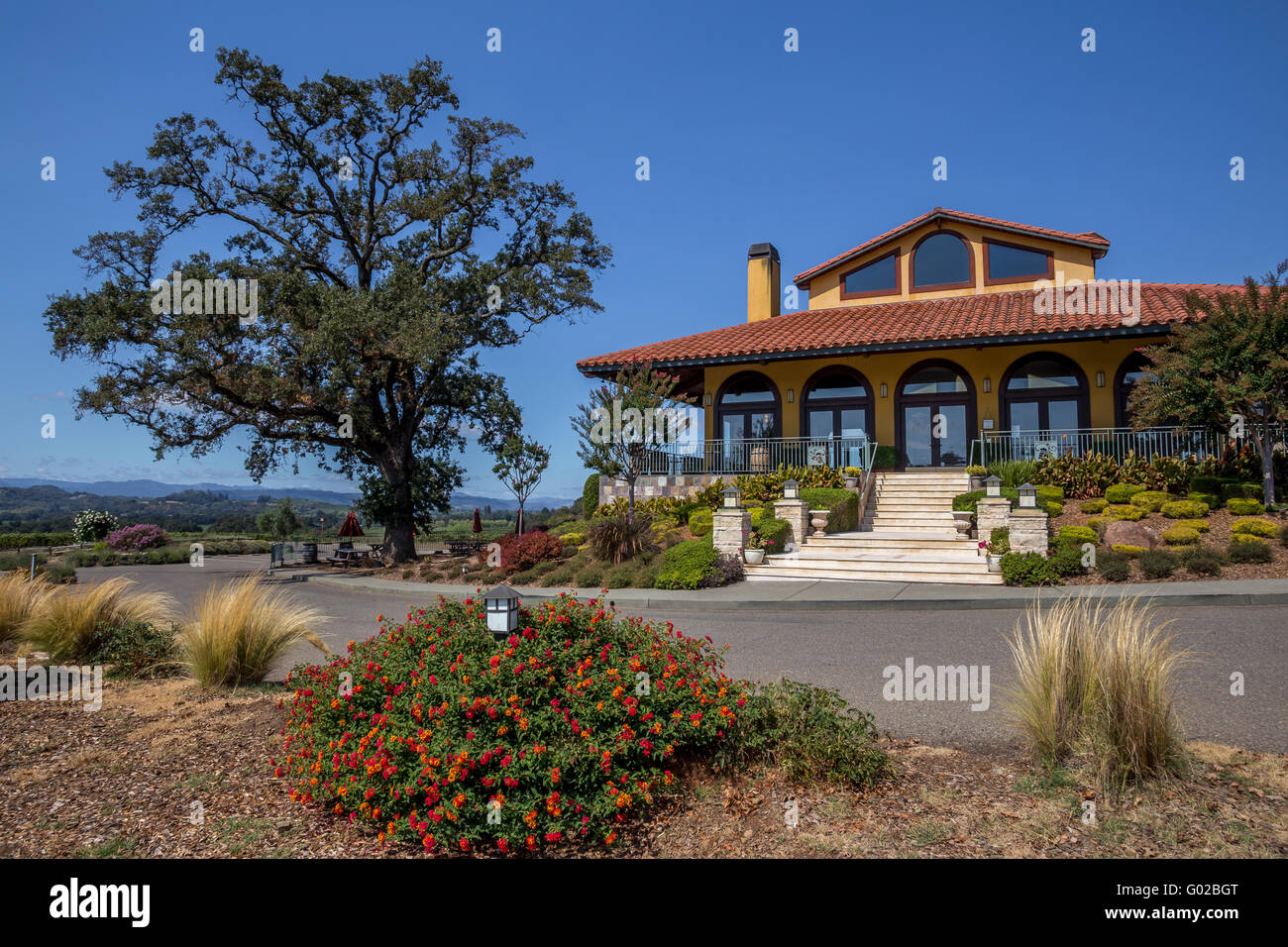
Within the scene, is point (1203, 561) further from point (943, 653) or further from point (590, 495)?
point (590, 495)

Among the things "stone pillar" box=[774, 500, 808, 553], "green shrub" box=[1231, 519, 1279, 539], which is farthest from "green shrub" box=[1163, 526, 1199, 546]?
"stone pillar" box=[774, 500, 808, 553]

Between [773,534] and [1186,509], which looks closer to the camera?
[1186,509]

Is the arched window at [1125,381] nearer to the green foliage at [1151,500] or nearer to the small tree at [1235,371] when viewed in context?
the small tree at [1235,371]

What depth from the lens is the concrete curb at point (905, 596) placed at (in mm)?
10094

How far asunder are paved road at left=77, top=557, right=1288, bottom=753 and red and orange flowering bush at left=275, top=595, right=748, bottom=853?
6.34 ft

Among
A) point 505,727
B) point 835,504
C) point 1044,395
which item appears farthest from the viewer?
point 1044,395

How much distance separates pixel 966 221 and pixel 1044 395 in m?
6.77

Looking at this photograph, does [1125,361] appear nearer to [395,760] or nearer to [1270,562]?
[1270,562]

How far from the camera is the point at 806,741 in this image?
13.4ft

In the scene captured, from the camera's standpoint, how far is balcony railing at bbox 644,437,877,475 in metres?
22.1

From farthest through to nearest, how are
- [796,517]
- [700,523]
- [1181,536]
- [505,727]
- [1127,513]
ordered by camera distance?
[700,523], [796,517], [1127,513], [1181,536], [505,727]

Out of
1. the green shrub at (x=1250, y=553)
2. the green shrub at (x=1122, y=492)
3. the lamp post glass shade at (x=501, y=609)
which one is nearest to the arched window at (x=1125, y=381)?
the green shrub at (x=1122, y=492)

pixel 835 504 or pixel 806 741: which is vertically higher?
pixel 835 504

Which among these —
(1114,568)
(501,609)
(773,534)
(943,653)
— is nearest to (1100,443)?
(1114,568)
